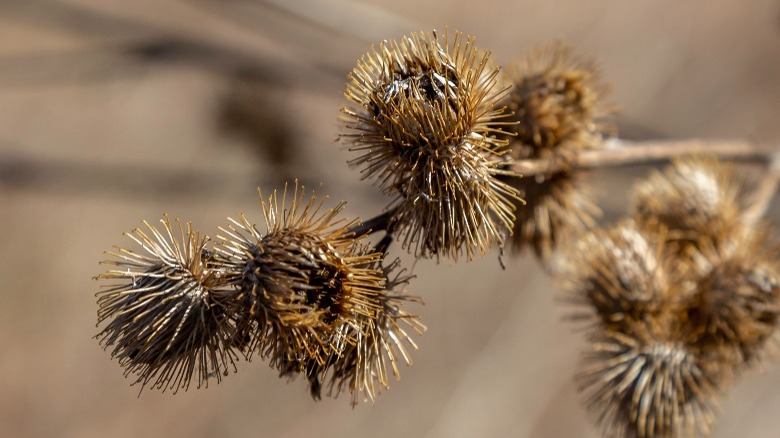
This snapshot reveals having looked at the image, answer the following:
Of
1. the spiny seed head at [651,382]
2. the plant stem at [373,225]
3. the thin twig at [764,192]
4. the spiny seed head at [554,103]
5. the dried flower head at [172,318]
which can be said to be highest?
the thin twig at [764,192]

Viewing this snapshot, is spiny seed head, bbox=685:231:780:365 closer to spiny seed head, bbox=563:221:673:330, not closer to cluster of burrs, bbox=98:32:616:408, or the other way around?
spiny seed head, bbox=563:221:673:330

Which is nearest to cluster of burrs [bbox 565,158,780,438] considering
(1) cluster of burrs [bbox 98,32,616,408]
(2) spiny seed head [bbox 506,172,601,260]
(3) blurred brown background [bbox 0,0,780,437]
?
(2) spiny seed head [bbox 506,172,601,260]

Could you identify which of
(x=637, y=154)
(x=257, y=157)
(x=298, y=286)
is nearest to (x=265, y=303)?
(x=298, y=286)

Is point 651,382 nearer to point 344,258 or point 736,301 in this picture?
point 736,301

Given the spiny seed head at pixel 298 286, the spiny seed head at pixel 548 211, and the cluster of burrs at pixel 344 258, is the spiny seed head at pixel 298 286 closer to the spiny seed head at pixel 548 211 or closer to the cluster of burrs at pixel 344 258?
the cluster of burrs at pixel 344 258

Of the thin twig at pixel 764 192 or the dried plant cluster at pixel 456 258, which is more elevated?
the thin twig at pixel 764 192

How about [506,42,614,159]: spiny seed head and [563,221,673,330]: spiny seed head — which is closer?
[506,42,614,159]: spiny seed head

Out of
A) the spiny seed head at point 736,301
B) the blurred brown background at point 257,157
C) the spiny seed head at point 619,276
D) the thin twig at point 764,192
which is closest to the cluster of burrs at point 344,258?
the spiny seed head at point 619,276
